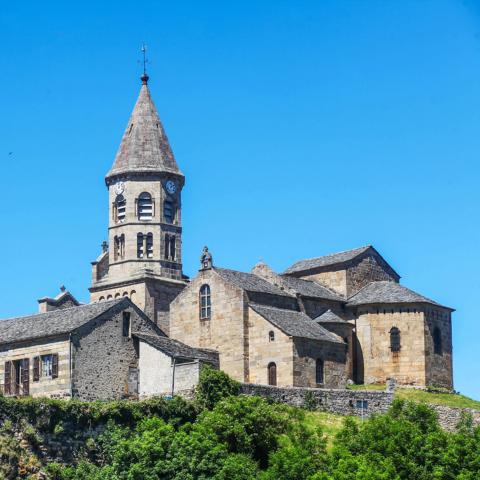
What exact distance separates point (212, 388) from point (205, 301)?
1353 centimetres

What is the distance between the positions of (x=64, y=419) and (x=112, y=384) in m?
11.0

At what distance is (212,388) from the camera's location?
52.6 m

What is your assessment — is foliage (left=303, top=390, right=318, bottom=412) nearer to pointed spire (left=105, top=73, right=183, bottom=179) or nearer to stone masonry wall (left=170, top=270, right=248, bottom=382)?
stone masonry wall (left=170, top=270, right=248, bottom=382)

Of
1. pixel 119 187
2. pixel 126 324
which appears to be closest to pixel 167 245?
pixel 119 187

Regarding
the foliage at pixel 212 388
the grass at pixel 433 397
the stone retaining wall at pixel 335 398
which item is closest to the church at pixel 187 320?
the foliage at pixel 212 388

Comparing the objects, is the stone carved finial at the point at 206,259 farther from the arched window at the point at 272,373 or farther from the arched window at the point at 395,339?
the arched window at the point at 395,339

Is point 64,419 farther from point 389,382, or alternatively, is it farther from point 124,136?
point 124,136

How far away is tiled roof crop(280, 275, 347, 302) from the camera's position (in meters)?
67.8

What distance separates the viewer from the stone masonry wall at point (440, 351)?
65.8 m

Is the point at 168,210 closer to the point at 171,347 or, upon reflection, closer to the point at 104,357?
the point at 171,347

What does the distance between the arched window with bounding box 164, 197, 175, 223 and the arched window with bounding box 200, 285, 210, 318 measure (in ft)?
25.4

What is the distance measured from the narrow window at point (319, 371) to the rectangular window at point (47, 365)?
630 inches

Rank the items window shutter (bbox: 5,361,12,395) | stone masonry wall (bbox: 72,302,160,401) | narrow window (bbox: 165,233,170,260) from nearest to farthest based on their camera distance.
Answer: stone masonry wall (bbox: 72,302,160,401)
window shutter (bbox: 5,361,12,395)
narrow window (bbox: 165,233,170,260)

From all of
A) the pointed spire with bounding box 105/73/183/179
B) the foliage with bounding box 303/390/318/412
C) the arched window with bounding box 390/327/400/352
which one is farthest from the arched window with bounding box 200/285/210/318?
the arched window with bounding box 390/327/400/352
